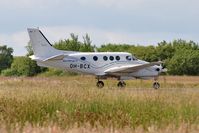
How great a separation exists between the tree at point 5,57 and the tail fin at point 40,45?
252 ft

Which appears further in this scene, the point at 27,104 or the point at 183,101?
the point at 183,101

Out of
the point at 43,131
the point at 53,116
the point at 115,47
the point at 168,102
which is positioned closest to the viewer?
the point at 43,131

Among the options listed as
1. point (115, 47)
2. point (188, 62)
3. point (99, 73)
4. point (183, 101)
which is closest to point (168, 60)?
point (188, 62)

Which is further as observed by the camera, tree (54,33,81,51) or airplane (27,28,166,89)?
tree (54,33,81,51)

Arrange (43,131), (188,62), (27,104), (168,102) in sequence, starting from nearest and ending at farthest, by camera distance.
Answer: (43,131), (27,104), (168,102), (188,62)

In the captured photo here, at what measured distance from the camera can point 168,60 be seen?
3681 inches

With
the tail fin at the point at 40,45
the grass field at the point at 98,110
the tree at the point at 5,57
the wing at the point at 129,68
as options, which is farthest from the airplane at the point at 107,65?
the tree at the point at 5,57

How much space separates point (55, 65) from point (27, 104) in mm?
29588

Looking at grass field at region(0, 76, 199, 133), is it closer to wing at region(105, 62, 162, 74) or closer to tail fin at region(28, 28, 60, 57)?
wing at region(105, 62, 162, 74)

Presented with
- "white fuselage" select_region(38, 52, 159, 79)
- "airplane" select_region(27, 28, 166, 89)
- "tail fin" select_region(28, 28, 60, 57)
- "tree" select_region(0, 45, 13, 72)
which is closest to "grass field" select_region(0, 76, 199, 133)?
"airplane" select_region(27, 28, 166, 89)

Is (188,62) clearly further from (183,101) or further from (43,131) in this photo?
(43,131)

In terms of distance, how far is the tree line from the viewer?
9231 cm

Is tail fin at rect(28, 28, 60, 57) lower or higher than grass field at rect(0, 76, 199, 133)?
higher

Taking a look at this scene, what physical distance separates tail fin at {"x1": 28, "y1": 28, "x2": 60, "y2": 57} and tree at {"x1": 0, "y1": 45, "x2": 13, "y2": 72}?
76.7 metres
